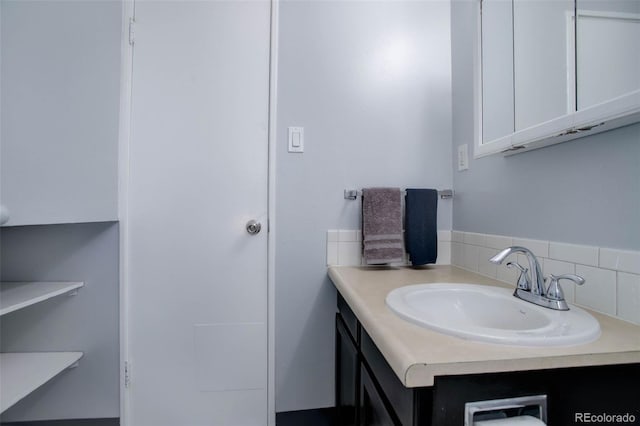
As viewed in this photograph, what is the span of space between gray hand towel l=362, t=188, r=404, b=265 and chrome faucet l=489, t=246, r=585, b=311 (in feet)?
1.55

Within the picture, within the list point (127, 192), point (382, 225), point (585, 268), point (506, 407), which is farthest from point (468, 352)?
point (127, 192)

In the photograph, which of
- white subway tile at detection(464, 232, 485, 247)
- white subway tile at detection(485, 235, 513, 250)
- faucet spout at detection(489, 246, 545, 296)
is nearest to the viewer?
faucet spout at detection(489, 246, 545, 296)

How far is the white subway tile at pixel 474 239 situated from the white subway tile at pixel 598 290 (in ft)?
1.20

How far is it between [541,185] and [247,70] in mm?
1233

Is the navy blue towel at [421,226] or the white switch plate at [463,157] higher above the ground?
the white switch plate at [463,157]

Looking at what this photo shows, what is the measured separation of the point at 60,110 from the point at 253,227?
78cm

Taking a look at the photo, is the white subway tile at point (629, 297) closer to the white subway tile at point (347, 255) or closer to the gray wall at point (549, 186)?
the gray wall at point (549, 186)

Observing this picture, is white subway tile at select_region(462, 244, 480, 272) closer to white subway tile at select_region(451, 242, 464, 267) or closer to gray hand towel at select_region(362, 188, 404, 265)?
white subway tile at select_region(451, 242, 464, 267)

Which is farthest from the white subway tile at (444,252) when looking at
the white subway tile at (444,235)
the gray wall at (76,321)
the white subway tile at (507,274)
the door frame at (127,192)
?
the gray wall at (76,321)

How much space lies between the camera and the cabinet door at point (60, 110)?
81 cm

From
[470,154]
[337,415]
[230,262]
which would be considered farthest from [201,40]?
[337,415]

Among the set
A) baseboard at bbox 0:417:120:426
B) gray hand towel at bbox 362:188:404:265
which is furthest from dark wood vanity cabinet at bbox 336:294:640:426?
baseboard at bbox 0:417:120:426

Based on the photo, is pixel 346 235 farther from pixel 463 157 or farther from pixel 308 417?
pixel 308 417

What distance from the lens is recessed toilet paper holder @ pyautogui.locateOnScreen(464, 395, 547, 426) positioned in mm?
479
